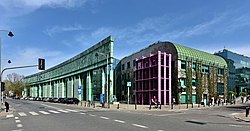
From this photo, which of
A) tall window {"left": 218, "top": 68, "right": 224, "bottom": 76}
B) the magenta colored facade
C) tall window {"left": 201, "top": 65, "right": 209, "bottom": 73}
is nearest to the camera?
the magenta colored facade

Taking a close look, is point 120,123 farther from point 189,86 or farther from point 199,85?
point 199,85

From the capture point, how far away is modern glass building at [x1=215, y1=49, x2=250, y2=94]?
266 feet

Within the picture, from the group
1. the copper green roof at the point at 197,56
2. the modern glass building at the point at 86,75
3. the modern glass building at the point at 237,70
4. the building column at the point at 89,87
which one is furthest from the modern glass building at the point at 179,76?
the building column at the point at 89,87

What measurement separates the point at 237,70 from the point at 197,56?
3315 cm

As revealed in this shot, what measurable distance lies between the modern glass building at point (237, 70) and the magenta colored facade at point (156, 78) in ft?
92.3

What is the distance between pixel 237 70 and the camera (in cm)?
9119

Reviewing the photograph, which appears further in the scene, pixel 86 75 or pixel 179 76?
pixel 86 75

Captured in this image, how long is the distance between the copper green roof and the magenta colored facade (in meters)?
3.76

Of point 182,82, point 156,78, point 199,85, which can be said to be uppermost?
point 156,78

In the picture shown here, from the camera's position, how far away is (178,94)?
56.6 metres

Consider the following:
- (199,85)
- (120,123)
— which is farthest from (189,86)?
(120,123)

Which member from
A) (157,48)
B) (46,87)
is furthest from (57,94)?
(157,48)

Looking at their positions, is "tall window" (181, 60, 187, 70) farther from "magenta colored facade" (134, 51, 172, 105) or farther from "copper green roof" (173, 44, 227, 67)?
"magenta colored facade" (134, 51, 172, 105)

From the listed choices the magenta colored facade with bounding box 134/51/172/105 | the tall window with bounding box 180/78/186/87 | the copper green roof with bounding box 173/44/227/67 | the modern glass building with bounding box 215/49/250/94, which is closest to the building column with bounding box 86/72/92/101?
the magenta colored facade with bounding box 134/51/172/105
